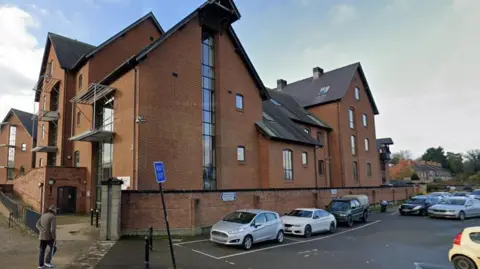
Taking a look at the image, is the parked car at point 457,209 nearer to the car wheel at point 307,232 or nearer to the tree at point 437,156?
the car wheel at point 307,232

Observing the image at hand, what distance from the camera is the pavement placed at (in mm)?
10695

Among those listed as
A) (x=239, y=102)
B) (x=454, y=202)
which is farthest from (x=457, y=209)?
(x=239, y=102)

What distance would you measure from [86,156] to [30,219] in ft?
31.4

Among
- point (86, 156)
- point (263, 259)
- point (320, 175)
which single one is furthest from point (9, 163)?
point (263, 259)

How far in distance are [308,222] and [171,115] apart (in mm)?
9817

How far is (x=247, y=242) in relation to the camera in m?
13.2

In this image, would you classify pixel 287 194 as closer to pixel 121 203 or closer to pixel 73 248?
pixel 121 203

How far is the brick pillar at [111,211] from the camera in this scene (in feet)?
46.8

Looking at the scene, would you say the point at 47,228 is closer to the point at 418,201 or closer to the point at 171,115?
the point at 171,115

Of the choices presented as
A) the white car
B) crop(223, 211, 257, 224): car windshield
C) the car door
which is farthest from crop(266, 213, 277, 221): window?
the white car

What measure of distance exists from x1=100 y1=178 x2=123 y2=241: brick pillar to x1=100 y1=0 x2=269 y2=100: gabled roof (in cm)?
791

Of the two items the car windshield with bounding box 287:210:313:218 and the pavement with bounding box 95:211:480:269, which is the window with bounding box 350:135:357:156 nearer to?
the pavement with bounding box 95:211:480:269

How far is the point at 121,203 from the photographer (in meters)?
14.8

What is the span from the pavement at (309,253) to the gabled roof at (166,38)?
33.6ft
